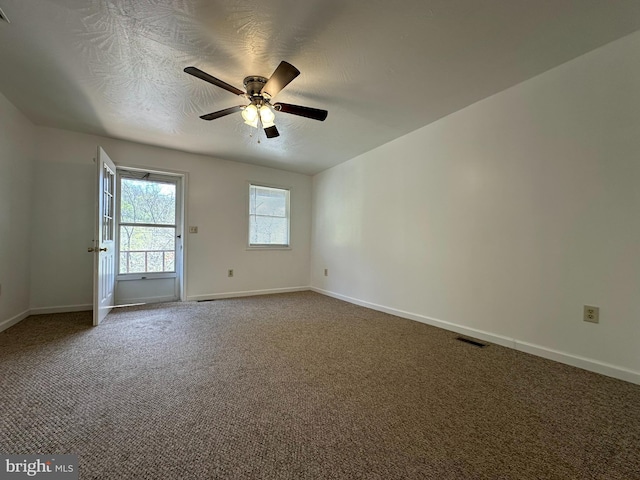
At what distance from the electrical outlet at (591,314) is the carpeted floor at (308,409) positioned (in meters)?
0.39

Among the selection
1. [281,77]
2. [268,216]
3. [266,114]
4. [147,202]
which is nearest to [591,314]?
[281,77]

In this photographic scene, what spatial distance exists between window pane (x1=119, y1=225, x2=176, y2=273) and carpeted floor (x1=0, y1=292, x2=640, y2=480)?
4.84ft

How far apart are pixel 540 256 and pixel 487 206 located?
2.06 ft

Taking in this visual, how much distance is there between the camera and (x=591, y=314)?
1.95 metres

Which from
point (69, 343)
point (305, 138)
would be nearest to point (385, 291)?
point (305, 138)

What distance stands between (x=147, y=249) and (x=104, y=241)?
944 mm

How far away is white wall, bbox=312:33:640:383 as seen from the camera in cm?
184

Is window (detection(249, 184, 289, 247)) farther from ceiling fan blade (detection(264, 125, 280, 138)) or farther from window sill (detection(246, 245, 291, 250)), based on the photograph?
ceiling fan blade (detection(264, 125, 280, 138))

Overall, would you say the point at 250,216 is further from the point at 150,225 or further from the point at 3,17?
the point at 3,17

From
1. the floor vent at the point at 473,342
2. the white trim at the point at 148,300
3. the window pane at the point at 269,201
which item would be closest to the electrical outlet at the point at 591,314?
the floor vent at the point at 473,342

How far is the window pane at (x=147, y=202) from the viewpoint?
388 cm

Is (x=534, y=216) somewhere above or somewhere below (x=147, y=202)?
below

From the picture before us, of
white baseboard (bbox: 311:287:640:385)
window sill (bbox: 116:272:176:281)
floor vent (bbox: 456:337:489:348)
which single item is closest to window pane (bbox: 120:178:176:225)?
window sill (bbox: 116:272:176:281)

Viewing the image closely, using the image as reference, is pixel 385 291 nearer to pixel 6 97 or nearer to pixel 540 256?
pixel 540 256
